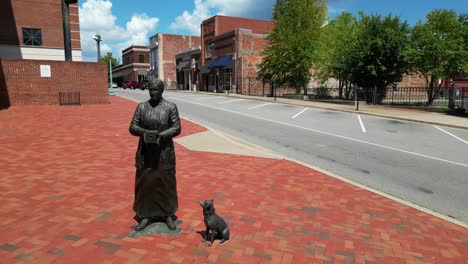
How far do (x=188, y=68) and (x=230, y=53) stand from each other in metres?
13.7

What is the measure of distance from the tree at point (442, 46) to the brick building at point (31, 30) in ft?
107

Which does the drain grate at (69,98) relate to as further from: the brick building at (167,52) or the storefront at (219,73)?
the brick building at (167,52)

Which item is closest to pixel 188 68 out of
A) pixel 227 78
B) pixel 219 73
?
pixel 219 73

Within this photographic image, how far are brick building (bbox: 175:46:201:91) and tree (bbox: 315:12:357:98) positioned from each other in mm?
22680

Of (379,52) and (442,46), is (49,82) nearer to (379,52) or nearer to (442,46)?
(379,52)

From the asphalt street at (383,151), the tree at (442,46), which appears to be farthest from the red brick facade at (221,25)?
the asphalt street at (383,151)

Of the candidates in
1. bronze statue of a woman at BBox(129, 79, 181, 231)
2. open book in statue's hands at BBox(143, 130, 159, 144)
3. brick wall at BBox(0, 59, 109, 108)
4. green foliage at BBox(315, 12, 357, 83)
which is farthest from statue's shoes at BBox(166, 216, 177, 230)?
green foliage at BBox(315, 12, 357, 83)

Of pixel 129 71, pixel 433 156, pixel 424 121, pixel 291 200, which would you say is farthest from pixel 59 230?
pixel 129 71

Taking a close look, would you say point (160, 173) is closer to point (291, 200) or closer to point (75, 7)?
point (291, 200)

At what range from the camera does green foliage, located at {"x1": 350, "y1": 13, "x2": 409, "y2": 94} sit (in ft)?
85.4

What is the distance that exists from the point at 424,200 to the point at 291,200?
2.51m

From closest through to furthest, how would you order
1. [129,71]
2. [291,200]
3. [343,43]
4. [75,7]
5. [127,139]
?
[291,200] < [127,139] < [343,43] < [75,7] < [129,71]

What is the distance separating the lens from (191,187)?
19.7ft

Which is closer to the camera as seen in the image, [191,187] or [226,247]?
[226,247]
